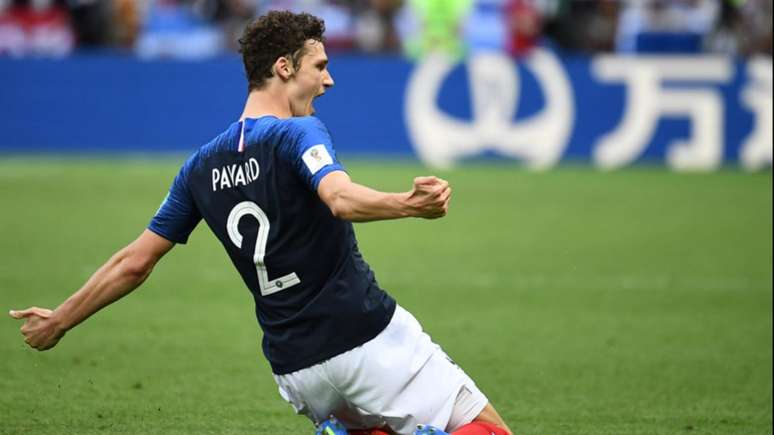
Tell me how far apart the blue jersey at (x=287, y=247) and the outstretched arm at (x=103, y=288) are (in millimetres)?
380

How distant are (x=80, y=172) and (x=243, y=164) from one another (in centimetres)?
1359

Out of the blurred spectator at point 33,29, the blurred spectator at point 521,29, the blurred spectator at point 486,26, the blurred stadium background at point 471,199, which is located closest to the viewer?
the blurred stadium background at point 471,199

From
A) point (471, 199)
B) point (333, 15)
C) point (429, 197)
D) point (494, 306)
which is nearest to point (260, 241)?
point (429, 197)

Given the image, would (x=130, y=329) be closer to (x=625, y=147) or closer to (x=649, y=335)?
(x=649, y=335)

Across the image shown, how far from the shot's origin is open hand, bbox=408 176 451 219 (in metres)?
4.27

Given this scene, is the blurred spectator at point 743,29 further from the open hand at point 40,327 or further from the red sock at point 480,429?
the open hand at point 40,327

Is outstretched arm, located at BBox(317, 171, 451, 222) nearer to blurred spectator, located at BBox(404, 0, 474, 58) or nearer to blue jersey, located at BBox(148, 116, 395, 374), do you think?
blue jersey, located at BBox(148, 116, 395, 374)

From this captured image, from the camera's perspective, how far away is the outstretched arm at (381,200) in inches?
169

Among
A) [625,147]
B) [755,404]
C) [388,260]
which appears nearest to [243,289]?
[388,260]

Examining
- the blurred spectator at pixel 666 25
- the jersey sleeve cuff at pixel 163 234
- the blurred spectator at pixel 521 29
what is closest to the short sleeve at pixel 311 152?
the jersey sleeve cuff at pixel 163 234

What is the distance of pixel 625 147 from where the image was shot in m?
Result: 18.8

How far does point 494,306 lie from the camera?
10.1 metres

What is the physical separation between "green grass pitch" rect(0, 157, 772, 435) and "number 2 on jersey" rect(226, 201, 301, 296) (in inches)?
62.5

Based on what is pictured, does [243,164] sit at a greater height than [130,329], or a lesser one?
greater
